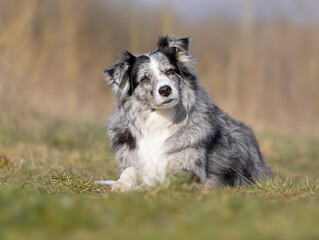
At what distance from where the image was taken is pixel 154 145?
5.09 meters

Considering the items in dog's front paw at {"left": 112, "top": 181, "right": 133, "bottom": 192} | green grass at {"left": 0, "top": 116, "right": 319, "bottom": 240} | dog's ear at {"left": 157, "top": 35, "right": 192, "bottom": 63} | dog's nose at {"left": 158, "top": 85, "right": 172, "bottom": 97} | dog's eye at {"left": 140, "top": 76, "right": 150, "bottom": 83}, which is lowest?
dog's front paw at {"left": 112, "top": 181, "right": 133, "bottom": 192}

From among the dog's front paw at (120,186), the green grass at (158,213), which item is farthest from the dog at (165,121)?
the green grass at (158,213)

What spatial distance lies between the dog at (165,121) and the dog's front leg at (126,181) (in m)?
0.01

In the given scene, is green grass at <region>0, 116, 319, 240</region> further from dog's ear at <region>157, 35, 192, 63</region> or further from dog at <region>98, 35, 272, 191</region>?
dog's ear at <region>157, 35, 192, 63</region>

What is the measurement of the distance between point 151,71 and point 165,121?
58 centimetres

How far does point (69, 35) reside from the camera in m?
12.1

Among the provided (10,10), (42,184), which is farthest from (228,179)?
(10,10)

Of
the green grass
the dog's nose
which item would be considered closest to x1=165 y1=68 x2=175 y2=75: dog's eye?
the dog's nose

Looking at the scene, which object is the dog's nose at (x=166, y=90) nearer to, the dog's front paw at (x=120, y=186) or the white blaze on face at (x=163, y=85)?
the white blaze on face at (x=163, y=85)

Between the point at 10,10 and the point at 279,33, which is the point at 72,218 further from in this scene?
the point at 279,33

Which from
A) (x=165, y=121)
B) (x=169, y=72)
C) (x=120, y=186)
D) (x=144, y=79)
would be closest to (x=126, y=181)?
(x=120, y=186)

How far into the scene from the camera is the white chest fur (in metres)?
4.99

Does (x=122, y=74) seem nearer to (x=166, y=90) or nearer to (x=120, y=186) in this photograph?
(x=166, y=90)

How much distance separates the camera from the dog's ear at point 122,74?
526 cm
